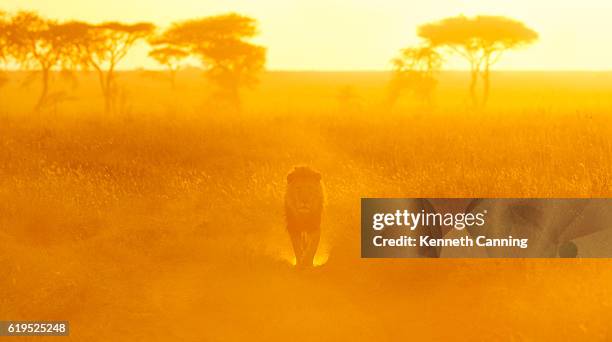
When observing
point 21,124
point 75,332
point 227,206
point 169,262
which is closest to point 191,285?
point 169,262

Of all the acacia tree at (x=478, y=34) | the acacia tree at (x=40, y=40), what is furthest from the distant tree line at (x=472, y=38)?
the acacia tree at (x=40, y=40)

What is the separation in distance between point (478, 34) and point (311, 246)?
1926 cm

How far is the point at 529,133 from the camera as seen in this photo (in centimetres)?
1085

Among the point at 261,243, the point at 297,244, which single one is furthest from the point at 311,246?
the point at 261,243

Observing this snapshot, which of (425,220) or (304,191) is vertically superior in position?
(304,191)

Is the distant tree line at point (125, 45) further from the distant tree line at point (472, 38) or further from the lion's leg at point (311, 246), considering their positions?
the lion's leg at point (311, 246)

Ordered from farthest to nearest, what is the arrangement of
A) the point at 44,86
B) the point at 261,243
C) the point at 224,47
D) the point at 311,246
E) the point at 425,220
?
the point at 224,47 < the point at 44,86 < the point at 261,243 < the point at 425,220 < the point at 311,246

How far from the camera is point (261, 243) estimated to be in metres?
6.16

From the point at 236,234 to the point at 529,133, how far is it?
6.24 m

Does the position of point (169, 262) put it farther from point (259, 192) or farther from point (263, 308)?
point (259, 192)

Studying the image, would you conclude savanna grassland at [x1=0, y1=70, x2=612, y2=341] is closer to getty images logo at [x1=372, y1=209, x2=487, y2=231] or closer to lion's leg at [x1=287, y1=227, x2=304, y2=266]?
A: lion's leg at [x1=287, y1=227, x2=304, y2=266]

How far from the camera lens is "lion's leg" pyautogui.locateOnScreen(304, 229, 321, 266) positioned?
221 inches
